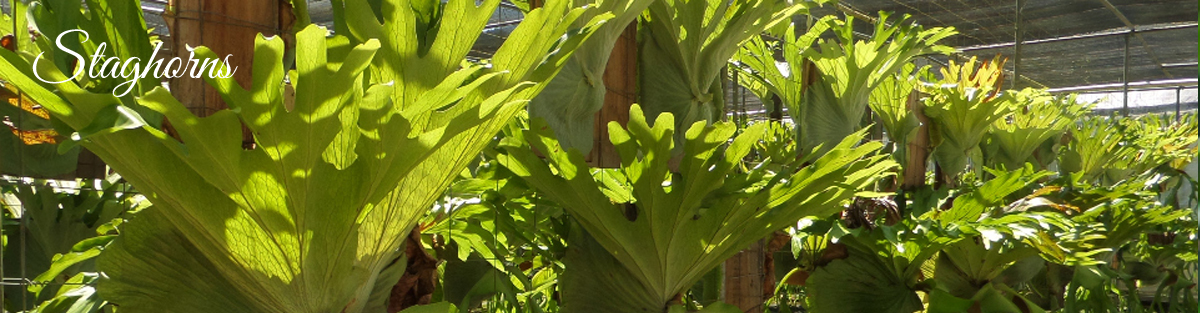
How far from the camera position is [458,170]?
745 mm

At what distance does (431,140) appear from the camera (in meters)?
0.64

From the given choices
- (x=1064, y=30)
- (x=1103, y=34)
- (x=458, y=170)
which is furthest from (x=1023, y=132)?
(x=1064, y=30)

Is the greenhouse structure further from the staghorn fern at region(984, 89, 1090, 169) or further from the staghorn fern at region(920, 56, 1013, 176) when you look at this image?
the staghorn fern at region(984, 89, 1090, 169)

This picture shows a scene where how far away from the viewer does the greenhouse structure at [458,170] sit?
2.05 ft

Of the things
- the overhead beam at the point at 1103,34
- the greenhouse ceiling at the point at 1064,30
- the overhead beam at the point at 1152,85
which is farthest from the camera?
the overhead beam at the point at 1152,85

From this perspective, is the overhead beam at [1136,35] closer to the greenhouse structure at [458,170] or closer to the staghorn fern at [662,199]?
the greenhouse structure at [458,170]

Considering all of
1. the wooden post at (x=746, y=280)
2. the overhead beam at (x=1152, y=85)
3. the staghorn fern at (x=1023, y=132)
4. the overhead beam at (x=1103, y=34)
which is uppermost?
the overhead beam at (x=1103, y=34)

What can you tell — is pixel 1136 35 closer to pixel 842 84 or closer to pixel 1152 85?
pixel 1152 85

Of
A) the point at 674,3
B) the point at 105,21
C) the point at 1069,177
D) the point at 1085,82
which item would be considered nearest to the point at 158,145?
the point at 105,21

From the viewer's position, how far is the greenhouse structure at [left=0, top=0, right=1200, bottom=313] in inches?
24.6

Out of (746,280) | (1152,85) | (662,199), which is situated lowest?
(746,280)

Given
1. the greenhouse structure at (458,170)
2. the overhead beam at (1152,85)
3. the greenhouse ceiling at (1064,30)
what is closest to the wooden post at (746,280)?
the greenhouse structure at (458,170)

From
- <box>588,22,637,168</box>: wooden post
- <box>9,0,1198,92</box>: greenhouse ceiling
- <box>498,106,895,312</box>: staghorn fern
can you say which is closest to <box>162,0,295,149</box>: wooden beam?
<box>498,106,895,312</box>: staghorn fern

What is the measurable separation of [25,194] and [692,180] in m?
0.79
